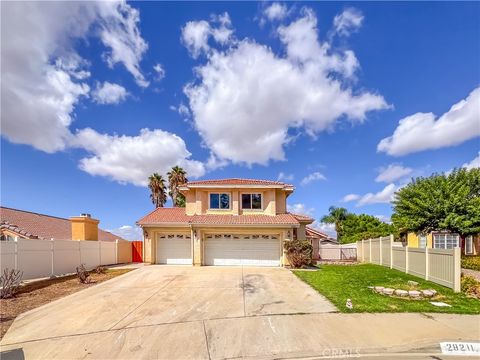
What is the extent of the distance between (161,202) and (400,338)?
3558 centimetres

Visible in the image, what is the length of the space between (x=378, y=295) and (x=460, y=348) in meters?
4.42

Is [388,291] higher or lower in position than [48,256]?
lower

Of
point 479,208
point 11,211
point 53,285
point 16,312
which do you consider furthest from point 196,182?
point 479,208

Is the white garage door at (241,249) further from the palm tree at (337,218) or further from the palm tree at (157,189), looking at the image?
the palm tree at (337,218)

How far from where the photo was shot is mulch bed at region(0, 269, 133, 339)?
8.90 meters

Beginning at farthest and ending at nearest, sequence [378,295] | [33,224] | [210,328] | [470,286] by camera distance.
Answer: [33,224]
[470,286]
[378,295]
[210,328]

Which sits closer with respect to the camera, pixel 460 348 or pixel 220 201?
pixel 460 348

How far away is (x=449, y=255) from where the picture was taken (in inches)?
455

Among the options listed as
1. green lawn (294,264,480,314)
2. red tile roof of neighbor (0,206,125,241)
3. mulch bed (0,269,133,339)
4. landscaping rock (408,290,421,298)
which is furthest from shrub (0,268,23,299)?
landscaping rock (408,290,421,298)

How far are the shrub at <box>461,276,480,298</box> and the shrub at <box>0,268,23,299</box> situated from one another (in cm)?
1538

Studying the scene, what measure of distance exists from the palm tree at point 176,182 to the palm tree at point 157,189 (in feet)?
3.21

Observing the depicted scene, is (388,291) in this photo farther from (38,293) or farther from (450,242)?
(450,242)

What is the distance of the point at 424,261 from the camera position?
13500mm

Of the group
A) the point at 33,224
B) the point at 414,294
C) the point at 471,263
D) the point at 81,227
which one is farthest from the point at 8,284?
the point at 471,263
